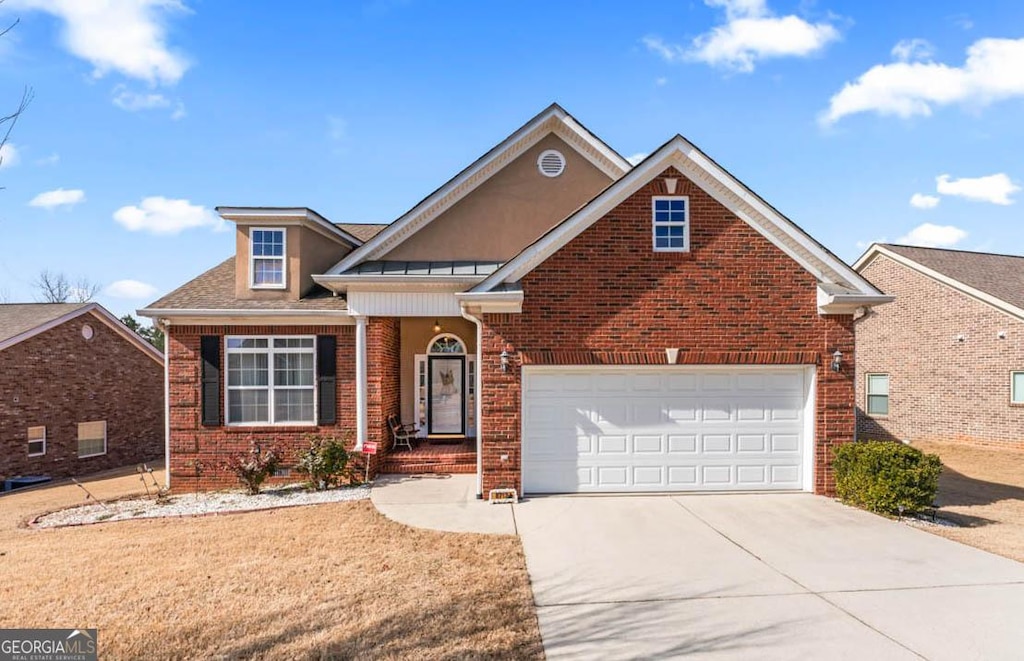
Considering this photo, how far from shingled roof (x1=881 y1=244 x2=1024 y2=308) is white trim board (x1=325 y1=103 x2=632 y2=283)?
12851mm

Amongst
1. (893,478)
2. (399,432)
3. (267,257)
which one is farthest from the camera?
(399,432)

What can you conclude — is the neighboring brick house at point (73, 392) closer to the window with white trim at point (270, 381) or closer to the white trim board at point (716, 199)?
the window with white trim at point (270, 381)

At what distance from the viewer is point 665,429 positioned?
10.2 metres

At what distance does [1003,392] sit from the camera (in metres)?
16.4

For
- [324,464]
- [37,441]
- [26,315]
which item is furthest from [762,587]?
[26,315]

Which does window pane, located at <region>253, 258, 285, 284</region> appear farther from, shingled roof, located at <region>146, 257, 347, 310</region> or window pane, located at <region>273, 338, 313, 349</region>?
window pane, located at <region>273, 338, 313, 349</region>

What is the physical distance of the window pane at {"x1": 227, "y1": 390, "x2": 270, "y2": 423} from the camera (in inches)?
474

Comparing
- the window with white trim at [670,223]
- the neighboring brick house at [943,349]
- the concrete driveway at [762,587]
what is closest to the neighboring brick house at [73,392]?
the concrete driveway at [762,587]

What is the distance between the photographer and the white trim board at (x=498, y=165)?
12523 millimetres

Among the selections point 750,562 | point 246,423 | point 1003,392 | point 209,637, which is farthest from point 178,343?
point 1003,392

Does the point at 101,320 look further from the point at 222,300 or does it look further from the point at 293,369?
the point at 293,369

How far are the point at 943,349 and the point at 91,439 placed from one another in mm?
28146

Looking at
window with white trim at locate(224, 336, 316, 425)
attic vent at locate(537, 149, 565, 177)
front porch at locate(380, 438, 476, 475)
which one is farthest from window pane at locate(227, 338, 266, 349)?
attic vent at locate(537, 149, 565, 177)

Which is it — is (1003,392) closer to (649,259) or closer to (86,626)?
(649,259)
